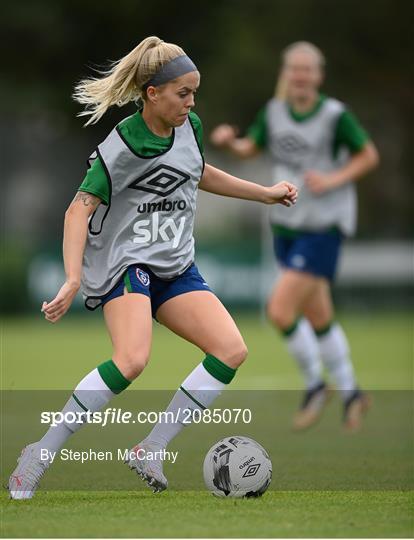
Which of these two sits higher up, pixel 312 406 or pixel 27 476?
pixel 27 476

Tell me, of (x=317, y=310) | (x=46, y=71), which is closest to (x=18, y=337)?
(x=317, y=310)

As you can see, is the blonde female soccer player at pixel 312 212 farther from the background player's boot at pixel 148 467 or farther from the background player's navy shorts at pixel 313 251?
the background player's boot at pixel 148 467

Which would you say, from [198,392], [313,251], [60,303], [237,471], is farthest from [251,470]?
[313,251]

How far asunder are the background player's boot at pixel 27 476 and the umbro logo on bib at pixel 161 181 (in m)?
1.30

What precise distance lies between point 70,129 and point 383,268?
11.8 meters

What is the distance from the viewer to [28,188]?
35969 millimetres

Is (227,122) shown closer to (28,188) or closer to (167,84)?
(28,188)

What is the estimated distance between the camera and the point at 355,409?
9.40 metres

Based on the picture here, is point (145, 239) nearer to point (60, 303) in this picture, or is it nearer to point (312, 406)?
point (60, 303)

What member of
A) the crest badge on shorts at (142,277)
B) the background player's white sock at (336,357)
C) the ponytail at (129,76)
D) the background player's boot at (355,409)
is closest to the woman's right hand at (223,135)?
the background player's white sock at (336,357)

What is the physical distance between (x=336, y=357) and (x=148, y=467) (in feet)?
12.9

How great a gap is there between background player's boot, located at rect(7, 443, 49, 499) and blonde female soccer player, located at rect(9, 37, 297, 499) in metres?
0.05

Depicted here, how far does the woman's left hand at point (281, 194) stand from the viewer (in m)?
6.45

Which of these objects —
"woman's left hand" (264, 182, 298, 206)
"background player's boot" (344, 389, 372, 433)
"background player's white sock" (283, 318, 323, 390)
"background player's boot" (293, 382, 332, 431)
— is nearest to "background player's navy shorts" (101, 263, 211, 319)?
"woman's left hand" (264, 182, 298, 206)
